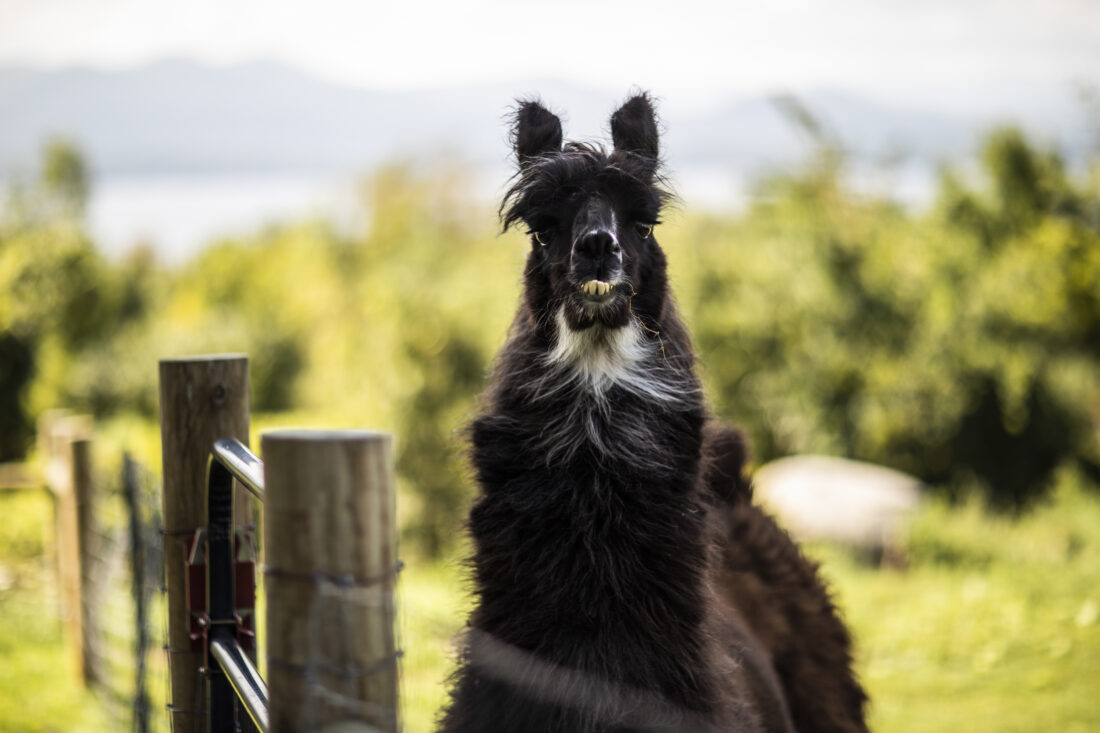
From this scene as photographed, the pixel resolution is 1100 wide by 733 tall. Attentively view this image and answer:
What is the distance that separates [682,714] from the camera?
212cm

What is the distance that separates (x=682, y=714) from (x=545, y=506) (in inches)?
21.9

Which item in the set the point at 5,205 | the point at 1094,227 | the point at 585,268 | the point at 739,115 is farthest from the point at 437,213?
the point at 585,268

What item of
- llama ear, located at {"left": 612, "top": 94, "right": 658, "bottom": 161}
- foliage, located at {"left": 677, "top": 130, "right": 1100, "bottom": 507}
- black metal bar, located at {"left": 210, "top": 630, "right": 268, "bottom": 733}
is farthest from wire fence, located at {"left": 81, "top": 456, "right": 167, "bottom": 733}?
foliage, located at {"left": 677, "top": 130, "right": 1100, "bottom": 507}

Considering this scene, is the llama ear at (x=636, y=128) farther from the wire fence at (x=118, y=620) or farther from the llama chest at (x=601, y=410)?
the wire fence at (x=118, y=620)

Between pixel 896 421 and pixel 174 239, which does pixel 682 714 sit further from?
pixel 174 239

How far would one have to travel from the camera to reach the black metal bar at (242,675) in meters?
2.01

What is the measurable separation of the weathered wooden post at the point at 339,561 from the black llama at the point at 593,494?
0.72 metres

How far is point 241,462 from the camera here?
6.96ft

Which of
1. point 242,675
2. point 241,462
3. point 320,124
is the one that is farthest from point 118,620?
point 320,124

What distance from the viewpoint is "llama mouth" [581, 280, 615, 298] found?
2.17 m

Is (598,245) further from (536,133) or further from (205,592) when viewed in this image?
(205,592)

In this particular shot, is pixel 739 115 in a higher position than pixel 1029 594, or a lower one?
higher

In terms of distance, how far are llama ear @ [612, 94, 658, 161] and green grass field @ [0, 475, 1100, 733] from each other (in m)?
2.21

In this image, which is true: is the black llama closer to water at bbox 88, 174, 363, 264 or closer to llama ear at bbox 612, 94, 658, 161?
llama ear at bbox 612, 94, 658, 161
